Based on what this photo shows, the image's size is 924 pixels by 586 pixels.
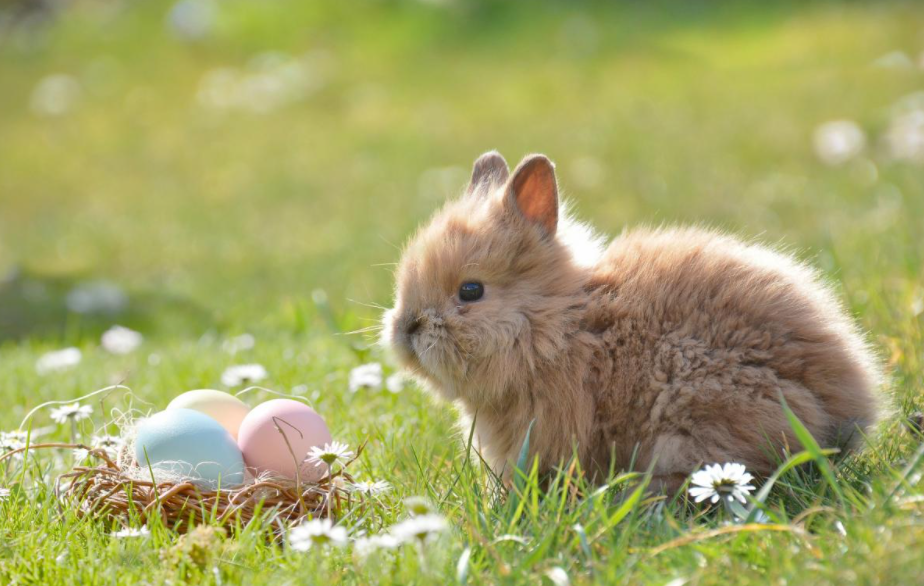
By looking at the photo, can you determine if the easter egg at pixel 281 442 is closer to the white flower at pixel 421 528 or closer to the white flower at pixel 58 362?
the white flower at pixel 421 528

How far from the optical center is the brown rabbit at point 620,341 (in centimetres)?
254

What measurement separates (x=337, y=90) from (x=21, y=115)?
431cm

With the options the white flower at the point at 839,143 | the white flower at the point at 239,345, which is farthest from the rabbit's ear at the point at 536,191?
the white flower at the point at 839,143

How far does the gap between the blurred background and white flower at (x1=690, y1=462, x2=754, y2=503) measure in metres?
1.68

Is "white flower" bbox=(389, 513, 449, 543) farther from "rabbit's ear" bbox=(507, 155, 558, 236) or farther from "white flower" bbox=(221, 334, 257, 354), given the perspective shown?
"white flower" bbox=(221, 334, 257, 354)

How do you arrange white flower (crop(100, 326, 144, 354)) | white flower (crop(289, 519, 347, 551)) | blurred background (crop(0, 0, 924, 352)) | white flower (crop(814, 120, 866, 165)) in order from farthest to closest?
white flower (crop(814, 120, 866, 165)) → blurred background (crop(0, 0, 924, 352)) → white flower (crop(100, 326, 144, 354)) → white flower (crop(289, 519, 347, 551))

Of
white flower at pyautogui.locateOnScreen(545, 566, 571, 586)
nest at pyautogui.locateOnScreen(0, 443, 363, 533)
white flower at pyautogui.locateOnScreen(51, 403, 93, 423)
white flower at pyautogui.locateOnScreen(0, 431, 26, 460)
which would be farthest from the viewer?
white flower at pyautogui.locateOnScreen(51, 403, 93, 423)

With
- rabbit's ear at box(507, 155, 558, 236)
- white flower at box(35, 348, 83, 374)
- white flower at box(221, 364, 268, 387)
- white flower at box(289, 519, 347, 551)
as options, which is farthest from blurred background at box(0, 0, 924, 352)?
white flower at box(289, 519, 347, 551)

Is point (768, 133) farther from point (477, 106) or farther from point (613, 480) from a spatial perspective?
point (613, 480)

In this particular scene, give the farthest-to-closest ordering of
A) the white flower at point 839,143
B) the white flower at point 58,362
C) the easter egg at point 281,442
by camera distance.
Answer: the white flower at point 839,143, the white flower at point 58,362, the easter egg at point 281,442

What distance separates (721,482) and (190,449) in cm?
142

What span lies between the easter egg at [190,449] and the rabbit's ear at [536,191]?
3.64 ft

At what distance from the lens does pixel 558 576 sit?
194 centimetres

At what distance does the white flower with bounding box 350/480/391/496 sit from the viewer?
2.55 meters
